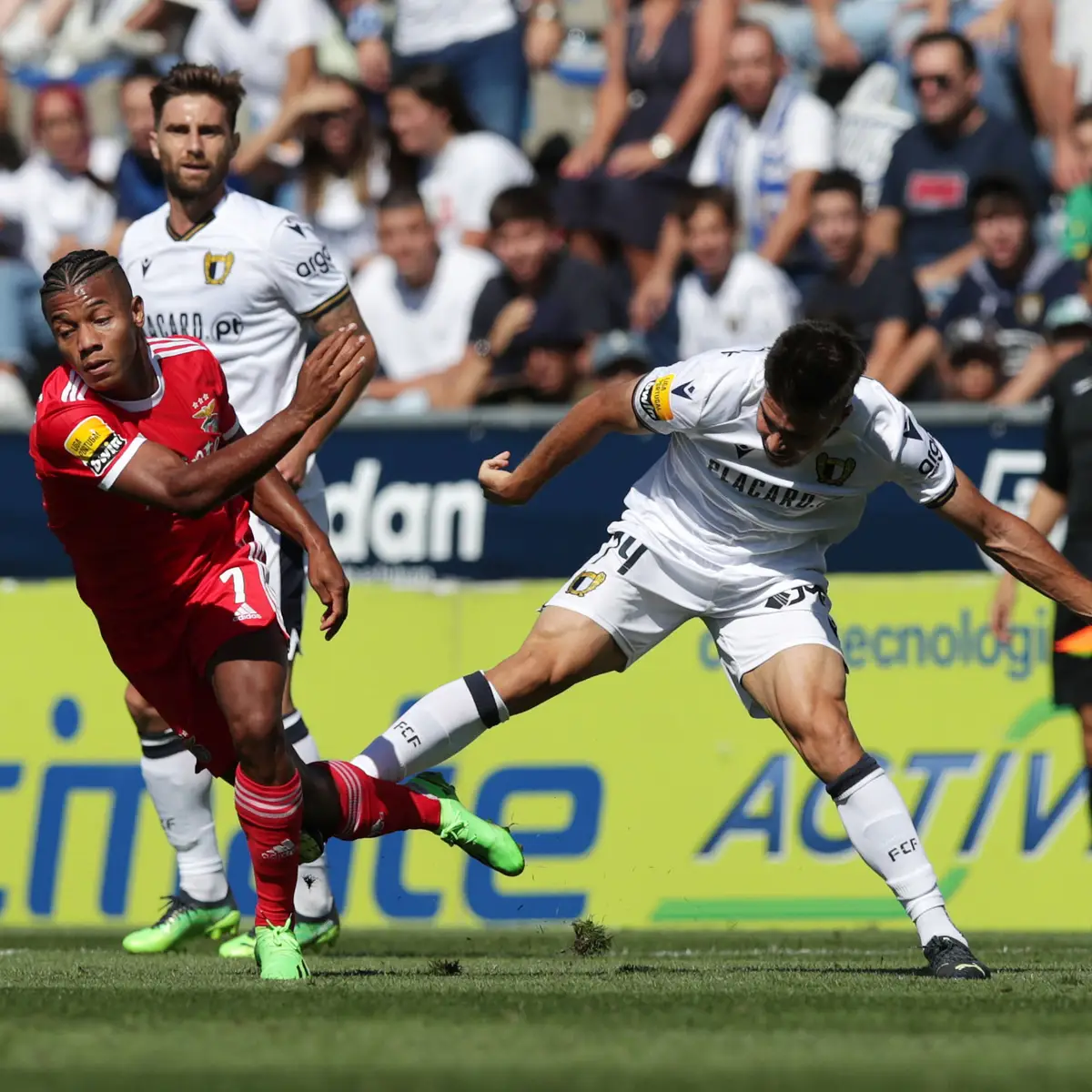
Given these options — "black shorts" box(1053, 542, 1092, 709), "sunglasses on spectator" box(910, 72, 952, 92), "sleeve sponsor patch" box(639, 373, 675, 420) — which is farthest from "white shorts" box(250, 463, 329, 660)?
"sunglasses on spectator" box(910, 72, 952, 92)

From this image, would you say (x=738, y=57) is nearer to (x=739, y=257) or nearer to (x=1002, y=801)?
(x=739, y=257)

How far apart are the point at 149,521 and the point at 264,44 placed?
877 centimetres

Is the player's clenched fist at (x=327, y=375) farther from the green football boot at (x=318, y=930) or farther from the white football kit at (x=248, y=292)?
the green football boot at (x=318, y=930)

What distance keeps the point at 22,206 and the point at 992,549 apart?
935 centimetres

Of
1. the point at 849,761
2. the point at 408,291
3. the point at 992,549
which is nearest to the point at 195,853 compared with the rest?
the point at 849,761

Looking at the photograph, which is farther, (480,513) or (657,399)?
(480,513)

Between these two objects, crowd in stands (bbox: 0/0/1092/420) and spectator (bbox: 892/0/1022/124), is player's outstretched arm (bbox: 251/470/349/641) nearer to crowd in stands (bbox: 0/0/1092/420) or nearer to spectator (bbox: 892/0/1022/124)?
crowd in stands (bbox: 0/0/1092/420)

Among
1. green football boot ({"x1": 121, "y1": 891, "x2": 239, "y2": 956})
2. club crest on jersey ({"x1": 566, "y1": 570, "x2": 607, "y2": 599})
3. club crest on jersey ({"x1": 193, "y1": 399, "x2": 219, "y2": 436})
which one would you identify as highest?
club crest on jersey ({"x1": 193, "y1": 399, "x2": 219, "y2": 436})

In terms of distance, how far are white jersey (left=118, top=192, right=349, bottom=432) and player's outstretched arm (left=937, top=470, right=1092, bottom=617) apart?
2.41 meters

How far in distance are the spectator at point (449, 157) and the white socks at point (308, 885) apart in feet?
19.3

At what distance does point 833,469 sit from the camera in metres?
6.55

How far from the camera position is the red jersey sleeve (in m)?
5.60

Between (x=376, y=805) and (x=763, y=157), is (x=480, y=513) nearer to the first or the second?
(x=763, y=157)

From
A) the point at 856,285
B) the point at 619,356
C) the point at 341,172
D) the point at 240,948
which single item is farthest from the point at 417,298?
the point at 240,948
